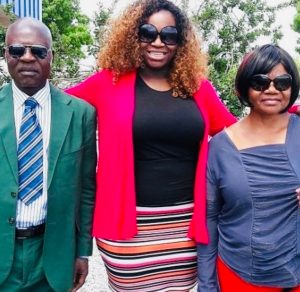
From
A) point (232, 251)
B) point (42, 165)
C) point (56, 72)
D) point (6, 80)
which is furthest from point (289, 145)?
point (56, 72)

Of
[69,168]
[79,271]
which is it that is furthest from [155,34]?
[79,271]

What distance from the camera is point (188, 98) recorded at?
2826 mm

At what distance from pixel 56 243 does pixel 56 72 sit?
4.17 metres

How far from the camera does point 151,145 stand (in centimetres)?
270

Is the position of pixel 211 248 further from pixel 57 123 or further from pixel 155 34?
pixel 155 34

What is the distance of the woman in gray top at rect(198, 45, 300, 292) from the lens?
2.32 meters

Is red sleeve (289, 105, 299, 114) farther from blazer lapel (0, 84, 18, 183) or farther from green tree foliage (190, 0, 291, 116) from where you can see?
green tree foliage (190, 0, 291, 116)

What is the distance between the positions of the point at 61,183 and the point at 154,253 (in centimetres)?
74

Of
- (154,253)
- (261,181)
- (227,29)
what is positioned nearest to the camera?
(261,181)

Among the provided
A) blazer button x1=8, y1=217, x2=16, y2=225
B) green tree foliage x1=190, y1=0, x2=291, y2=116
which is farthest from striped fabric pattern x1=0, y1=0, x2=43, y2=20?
blazer button x1=8, y1=217, x2=16, y2=225

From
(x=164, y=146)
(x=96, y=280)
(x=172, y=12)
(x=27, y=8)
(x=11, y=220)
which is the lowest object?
(x=96, y=280)

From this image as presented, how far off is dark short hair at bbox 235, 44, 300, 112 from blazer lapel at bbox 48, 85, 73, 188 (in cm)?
90

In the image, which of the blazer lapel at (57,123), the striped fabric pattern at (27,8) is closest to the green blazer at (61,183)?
the blazer lapel at (57,123)

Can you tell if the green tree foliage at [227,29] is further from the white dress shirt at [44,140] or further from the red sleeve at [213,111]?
the white dress shirt at [44,140]
